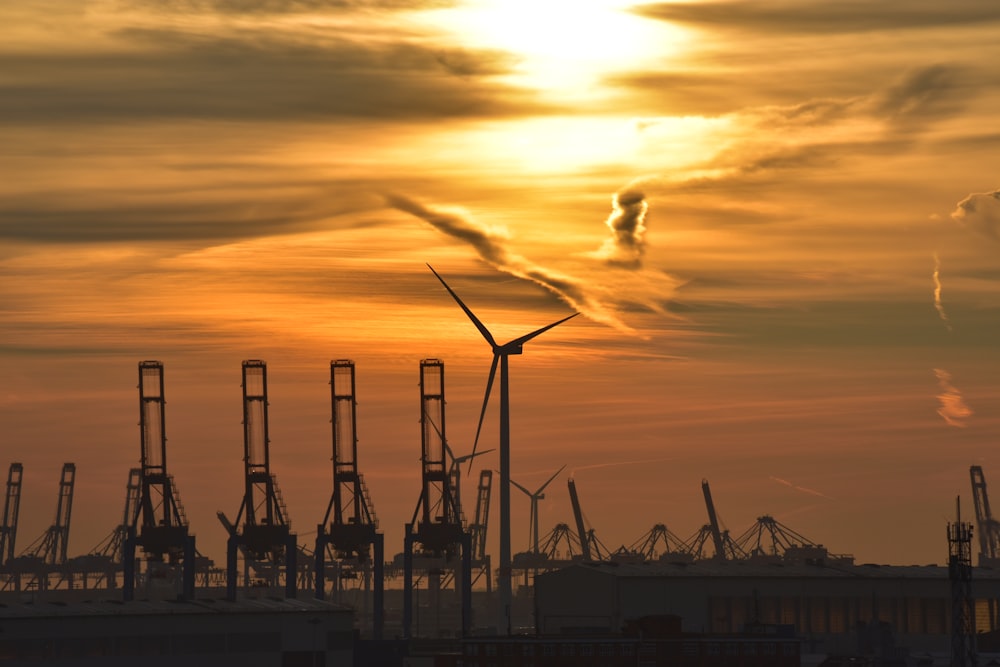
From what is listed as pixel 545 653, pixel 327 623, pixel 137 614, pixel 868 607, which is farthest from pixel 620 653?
pixel 868 607

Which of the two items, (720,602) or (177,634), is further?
(720,602)

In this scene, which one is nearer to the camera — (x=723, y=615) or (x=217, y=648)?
(x=217, y=648)

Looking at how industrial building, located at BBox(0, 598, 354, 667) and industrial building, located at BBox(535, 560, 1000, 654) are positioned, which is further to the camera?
industrial building, located at BBox(535, 560, 1000, 654)

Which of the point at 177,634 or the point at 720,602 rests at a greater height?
the point at 720,602

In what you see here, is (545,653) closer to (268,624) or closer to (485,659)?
(485,659)

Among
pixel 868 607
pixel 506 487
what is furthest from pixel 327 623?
pixel 868 607

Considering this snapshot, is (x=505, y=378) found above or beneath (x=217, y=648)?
above

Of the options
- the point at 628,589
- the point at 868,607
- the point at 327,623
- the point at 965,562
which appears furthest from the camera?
the point at 868,607

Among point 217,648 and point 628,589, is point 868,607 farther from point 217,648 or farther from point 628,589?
point 217,648

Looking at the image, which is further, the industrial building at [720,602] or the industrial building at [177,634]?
the industrial building at [720,602]

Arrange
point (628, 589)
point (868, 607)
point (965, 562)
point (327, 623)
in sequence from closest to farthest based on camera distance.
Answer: point (965, 562) < point (327, 623) < point (628, 589) < point (868, 607)

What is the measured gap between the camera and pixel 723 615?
192 metres

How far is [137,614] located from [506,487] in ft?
171

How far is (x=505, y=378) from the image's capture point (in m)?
194
